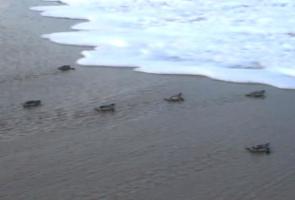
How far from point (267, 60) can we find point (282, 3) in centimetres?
705

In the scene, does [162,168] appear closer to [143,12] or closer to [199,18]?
[199,18]

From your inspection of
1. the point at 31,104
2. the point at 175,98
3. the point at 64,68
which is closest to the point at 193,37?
the point at 64,68

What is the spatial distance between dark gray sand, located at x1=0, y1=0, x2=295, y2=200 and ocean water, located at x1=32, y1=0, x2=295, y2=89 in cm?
56

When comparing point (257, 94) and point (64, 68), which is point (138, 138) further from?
point (64, 68)

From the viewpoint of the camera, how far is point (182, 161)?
207 inches

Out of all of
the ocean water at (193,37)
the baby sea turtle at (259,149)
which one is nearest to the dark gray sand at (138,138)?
the baby sea turtle at (259,149)

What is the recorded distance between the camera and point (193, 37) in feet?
35.4

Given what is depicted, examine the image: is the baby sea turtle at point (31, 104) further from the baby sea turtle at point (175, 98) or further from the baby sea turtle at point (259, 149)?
the baby sea turtle at point (259, 149)

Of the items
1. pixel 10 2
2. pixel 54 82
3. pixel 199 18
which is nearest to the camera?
pixel 54 82

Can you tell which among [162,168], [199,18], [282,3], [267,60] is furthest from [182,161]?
[282,3]

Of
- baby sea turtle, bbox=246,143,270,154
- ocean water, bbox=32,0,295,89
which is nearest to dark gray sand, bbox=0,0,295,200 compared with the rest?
baby sea turtle, bbox=246,143,270,154

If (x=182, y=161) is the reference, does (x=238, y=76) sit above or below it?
above

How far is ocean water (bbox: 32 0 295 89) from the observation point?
860 cm

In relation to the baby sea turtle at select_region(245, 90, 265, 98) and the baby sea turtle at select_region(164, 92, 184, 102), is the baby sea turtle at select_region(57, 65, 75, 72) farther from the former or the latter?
the baby sea turtle at select_region(245, 90, 265, 98)
